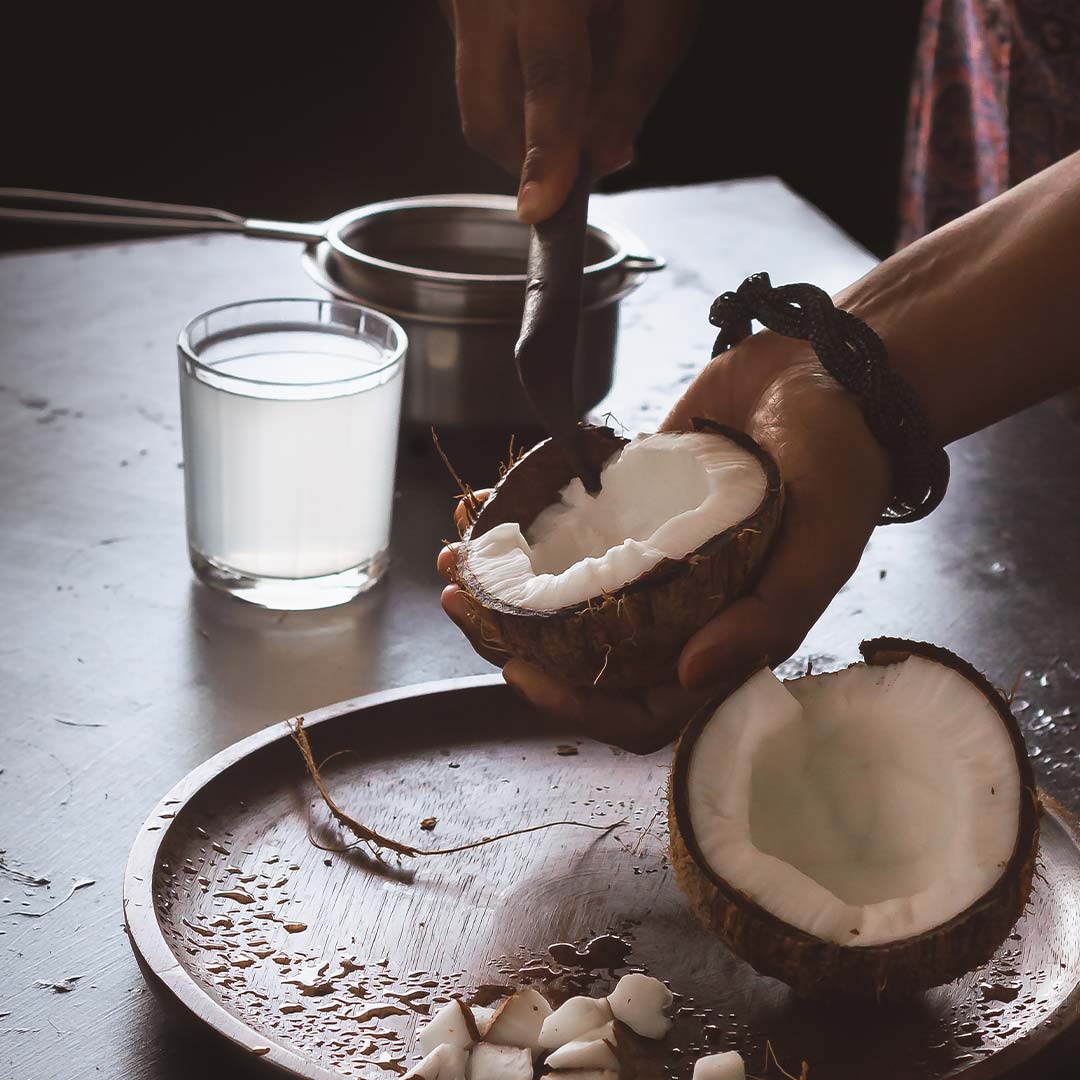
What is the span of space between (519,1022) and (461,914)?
123 mm

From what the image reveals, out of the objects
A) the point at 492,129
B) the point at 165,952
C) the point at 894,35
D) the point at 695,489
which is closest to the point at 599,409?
the point at 492,129

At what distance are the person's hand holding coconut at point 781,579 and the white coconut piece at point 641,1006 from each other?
182 millimetres

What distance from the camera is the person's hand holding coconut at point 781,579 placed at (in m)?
0.92

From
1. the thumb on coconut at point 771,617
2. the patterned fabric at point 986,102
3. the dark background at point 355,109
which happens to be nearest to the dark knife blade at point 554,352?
the thumb on coconut at point 771,617

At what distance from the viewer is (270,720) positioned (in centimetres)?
112

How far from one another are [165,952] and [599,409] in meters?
0.94

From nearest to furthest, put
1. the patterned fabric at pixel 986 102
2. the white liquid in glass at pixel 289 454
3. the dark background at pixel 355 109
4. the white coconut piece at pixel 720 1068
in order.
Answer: the white coconut piece at pixel 720 1068
the white liquid in glass at pixel 289 454
the patterned fabric at pixel 986 102
the dark background at pixel 355 109

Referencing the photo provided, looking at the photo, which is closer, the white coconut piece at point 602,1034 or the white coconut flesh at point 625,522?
the white coconut piece at point 602,1034

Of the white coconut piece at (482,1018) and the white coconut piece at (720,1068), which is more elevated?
the white coconut piece at (720,1068)

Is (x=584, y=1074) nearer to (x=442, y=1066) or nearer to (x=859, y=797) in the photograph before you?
(x=442, y=1066)

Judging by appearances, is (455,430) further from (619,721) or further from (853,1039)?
(853,1039)

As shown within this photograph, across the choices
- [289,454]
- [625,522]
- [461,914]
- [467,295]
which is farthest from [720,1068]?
[467,295]

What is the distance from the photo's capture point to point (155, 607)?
→ 4.14 feet

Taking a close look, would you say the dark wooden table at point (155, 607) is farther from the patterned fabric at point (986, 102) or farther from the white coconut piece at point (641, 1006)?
the patterned fabric at point (986, 102)
